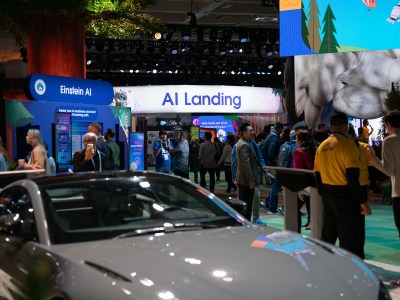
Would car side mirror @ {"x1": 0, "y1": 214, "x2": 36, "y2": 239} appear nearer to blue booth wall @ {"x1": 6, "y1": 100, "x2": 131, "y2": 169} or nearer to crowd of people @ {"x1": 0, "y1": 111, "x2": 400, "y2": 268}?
crowd of people @ {"x1": 0, "y1": 111, "x2": 400, "y2": 268}

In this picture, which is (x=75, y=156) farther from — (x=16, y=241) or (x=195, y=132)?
(x=195, y=132)

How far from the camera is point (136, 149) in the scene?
46.7ft

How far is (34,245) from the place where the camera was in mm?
3836

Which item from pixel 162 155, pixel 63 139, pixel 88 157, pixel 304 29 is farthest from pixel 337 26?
pixel 88 157

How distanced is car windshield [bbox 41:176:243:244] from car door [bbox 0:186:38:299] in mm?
159

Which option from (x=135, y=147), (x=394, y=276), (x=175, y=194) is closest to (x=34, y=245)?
(x=175, y=194)

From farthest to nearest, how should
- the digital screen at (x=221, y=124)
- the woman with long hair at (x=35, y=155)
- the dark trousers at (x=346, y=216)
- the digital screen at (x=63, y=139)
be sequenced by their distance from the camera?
the digital screen at (x=221, y=124)
the digital screen at (x=63, y=139)
the woman with long hair at (x=35, y=155)
the dark trousers at (x=346, y=216)

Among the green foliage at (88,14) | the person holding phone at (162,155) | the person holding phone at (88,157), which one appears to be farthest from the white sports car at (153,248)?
the person holding phone at (162,155)

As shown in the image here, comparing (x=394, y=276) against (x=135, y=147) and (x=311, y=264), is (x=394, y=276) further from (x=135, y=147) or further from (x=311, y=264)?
(x=135, y=147)

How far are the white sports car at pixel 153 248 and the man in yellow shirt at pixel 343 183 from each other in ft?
6.03

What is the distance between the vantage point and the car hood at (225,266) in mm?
3061

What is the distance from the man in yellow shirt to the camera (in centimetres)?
592

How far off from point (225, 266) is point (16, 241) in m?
1.53

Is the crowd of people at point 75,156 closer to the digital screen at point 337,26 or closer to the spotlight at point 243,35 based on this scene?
the digital screen at point 337,26
